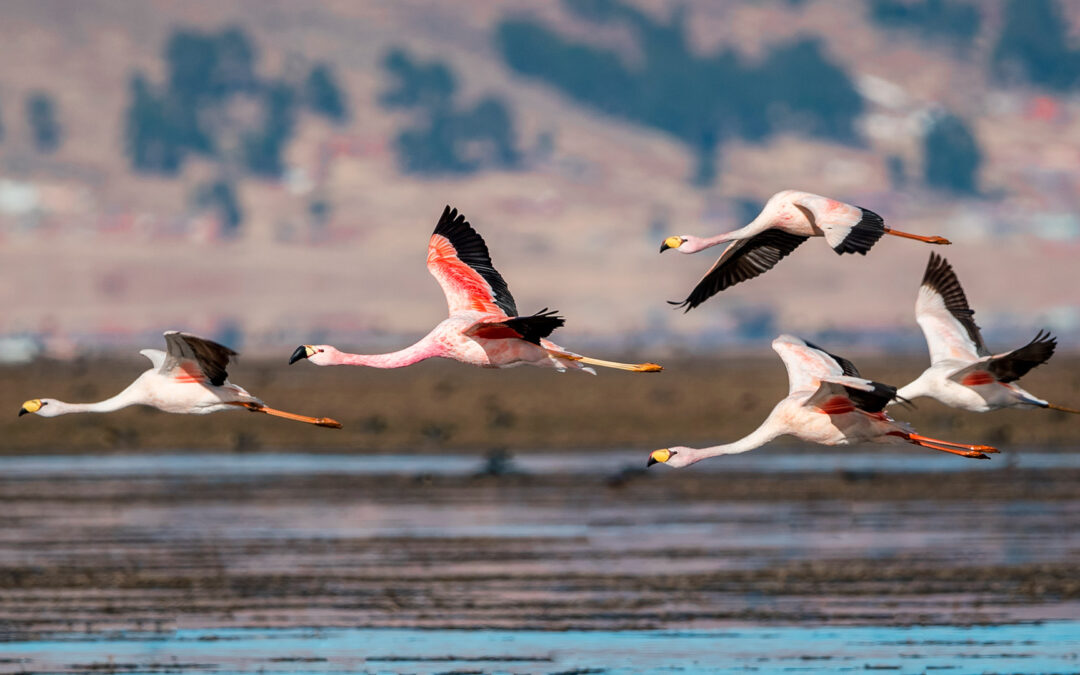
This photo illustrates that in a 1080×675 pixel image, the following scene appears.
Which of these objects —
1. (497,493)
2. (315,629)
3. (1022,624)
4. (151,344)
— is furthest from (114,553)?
(151,344)

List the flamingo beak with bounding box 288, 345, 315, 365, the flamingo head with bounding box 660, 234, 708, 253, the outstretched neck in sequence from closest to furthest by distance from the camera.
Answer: the flamingo beak with bounding box 288, 345, 315, 365, the flamingo head with bounding box 660, 234, 708, 253, the outstretched neck

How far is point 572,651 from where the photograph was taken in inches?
1065

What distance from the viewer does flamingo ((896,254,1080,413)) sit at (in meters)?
24.2

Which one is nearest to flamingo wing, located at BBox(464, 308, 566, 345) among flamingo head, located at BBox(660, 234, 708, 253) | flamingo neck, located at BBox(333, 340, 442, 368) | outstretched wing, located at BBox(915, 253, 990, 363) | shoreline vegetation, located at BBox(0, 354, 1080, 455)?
flamingo neck, located at BBox(333, 340, 442, 368)

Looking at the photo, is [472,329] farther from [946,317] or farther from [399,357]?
[946,317]

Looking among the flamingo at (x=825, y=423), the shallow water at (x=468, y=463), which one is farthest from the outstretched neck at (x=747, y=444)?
the shallow water at (x=468, y=463)

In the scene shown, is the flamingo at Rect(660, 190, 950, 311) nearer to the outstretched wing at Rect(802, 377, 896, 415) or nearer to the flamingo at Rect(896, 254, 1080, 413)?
the outstretched wing at Rect(802, 377, 896, 415)

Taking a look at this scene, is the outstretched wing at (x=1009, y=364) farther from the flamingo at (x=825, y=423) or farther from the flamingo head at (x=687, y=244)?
the flamingo head at (x=687, y=244)

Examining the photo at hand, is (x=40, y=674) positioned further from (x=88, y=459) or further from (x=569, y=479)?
(x=88, y=459)

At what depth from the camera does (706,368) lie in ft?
362

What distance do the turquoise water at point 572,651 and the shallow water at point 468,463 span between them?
901 inches

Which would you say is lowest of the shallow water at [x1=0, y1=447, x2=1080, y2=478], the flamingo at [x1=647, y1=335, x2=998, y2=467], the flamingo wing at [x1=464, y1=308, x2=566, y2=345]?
the shallow water at [x1=0, y1=447, x2=1080, y2=478]

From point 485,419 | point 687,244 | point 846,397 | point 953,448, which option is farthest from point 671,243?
point 485,419

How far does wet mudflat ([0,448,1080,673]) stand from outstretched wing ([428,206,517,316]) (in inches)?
177
